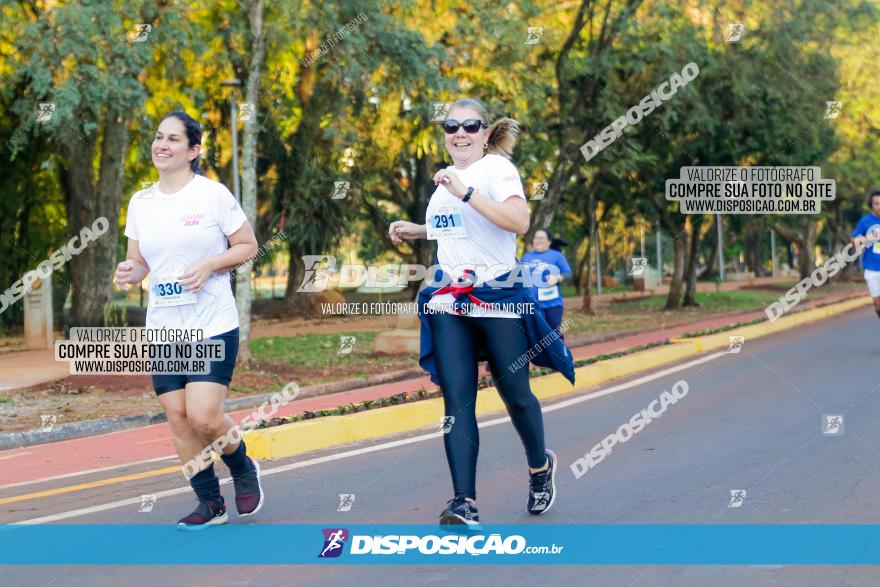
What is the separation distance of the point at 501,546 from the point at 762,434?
158 inches

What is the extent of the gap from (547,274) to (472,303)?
26.2 ft

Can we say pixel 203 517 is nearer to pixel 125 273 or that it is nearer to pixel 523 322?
pixel 125 273

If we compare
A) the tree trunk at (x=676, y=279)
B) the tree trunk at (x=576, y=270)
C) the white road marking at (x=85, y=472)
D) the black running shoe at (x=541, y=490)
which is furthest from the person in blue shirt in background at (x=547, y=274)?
the tree trunk at (x=576, y=270)

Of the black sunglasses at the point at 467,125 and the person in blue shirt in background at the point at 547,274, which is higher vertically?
the black sunglasses at the point at 467,125

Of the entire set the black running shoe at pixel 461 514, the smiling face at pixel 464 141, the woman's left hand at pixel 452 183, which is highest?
the smiling face at pixel 464 141

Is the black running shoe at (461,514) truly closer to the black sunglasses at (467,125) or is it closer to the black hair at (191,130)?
the black sunglasses at (467,125)

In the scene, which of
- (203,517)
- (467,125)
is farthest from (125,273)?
(467,125)

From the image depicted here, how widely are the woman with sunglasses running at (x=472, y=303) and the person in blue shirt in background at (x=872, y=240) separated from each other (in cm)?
949

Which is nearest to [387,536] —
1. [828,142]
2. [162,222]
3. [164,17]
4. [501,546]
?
[501,546]

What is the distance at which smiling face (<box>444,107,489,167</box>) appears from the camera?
5711 mm

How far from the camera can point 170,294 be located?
18.8 feet

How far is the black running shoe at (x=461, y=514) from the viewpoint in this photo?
18.5 ft

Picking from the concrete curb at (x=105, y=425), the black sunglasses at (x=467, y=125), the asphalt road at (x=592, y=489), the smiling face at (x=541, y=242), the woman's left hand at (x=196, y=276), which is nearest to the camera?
the asphalt road at (x=592, y=489)

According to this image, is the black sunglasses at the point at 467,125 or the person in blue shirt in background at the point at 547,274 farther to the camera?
the person in blue shirt in background at the point at 547,274
